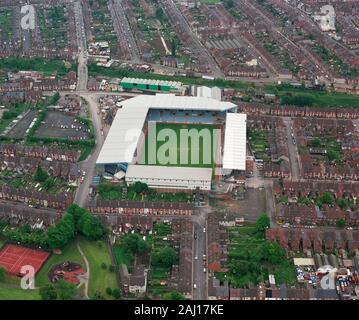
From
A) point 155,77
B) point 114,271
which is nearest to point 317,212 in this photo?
point 114,271

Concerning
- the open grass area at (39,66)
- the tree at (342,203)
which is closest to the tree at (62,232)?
the tree at (342,203)

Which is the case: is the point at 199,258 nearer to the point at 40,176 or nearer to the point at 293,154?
the point at 40,176

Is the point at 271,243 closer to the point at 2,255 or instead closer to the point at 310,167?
the point at 310,167

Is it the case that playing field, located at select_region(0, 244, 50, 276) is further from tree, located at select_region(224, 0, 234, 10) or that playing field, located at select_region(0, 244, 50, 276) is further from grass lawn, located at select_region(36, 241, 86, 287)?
tree, located at select_region(224, 0, 234, 10)

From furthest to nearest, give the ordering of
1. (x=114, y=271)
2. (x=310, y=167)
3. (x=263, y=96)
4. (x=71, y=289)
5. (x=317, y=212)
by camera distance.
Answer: (x=263, y=96)
(x=310, y=167)
(x=317, y=212)
(x=114, y=271)
(x=71, y=289)

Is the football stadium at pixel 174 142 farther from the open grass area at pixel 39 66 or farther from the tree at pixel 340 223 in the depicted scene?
the open grass area at pixel 39 66

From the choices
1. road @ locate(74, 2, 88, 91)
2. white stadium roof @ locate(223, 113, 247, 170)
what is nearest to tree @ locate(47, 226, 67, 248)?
white stadium roof @ locate(223, 113, 247, 170)
